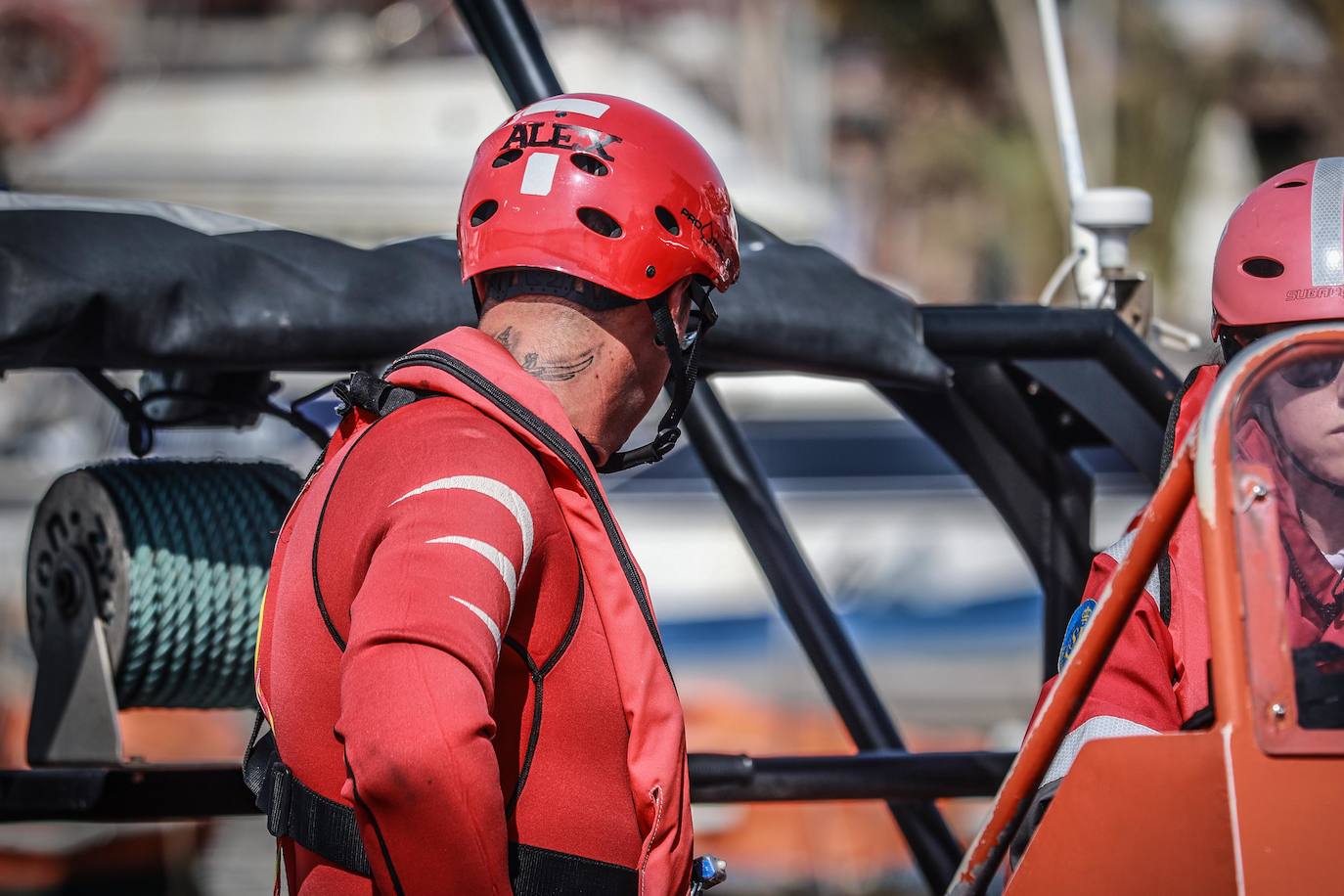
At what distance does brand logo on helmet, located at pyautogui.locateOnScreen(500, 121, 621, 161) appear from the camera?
2086 millimetres

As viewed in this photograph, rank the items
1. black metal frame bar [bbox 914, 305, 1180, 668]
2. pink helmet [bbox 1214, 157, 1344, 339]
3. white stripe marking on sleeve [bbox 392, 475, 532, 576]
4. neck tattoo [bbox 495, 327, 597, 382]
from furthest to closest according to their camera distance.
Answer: black metal frame bar [bbox 914, 305, 1180, 668] → pink helmet [bbox 1214, 157, 1344, 339] → neck tattoo [bbox 495, 327, 597, 382] → white stripe marking on sleeve [bbox 392, 475, 532, 576]

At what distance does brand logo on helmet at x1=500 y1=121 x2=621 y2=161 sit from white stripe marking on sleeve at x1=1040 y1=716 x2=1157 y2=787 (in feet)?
3.21

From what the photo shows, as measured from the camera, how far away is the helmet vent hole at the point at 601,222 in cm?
203

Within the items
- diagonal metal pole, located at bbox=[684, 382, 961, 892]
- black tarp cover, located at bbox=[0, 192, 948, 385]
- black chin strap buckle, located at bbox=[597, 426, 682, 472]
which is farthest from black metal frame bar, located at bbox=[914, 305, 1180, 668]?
black chin strap buckle, located at bbox=[597, 426, 682, 472]

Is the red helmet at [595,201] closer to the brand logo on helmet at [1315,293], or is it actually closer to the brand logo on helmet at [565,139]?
the brand logo on helmet at [565,139]

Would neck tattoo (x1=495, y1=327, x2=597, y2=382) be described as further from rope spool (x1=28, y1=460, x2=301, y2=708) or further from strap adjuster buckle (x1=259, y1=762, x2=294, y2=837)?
rope spool (x1=28, y1=460, x2=301, y2=708)

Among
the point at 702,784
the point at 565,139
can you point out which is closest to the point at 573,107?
the point at 565,139

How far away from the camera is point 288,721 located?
1.85m

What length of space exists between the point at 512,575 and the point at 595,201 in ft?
1.93

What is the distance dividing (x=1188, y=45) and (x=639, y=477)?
14.0 metres

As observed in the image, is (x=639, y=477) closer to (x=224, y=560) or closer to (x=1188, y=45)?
(x=224, y=560)

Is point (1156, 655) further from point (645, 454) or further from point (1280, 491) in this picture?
point (645, 454)

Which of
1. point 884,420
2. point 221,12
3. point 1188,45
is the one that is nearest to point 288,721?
point 884,420

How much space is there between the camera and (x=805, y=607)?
3.61 m
